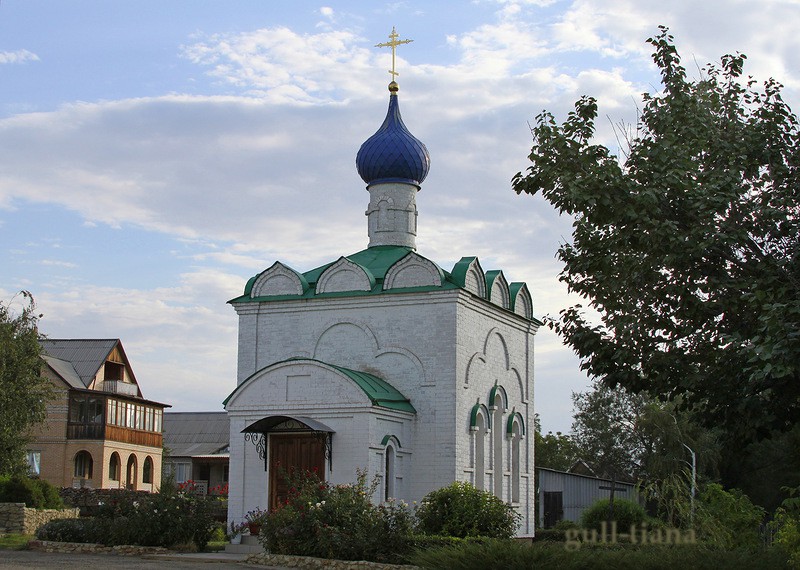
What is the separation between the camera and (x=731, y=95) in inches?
447

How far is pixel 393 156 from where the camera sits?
22328mm

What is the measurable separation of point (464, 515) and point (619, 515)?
809 centimetres

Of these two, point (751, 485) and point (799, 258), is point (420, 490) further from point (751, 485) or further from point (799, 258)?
point (751, 485)

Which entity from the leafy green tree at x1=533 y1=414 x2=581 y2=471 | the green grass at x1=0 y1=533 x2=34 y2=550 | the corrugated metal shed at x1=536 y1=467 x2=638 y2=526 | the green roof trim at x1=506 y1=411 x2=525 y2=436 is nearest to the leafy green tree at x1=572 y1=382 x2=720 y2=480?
the leafy green tree at x1=533 y1=414 x2=581 y2=471

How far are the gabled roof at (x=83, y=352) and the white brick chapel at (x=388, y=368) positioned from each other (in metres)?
22.0

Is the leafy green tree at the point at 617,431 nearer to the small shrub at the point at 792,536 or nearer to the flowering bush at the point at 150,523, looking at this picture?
the flowering bush at the point at 150,523

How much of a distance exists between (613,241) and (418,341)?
9712mm

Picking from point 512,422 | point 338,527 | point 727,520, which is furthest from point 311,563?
point 512,422

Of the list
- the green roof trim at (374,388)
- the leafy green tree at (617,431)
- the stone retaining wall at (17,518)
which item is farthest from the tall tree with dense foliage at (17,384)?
the leafy green tree at (617,431)

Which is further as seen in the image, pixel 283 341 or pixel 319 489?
pixel 283 341

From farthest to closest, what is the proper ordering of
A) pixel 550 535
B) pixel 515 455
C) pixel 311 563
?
pixel 550 535
pixel 515 455
pixel 311 563

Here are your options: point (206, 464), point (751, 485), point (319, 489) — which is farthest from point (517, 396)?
point (206, 464)

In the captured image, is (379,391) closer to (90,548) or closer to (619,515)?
(90,548)

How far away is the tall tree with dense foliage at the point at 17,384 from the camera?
77.5 feet
